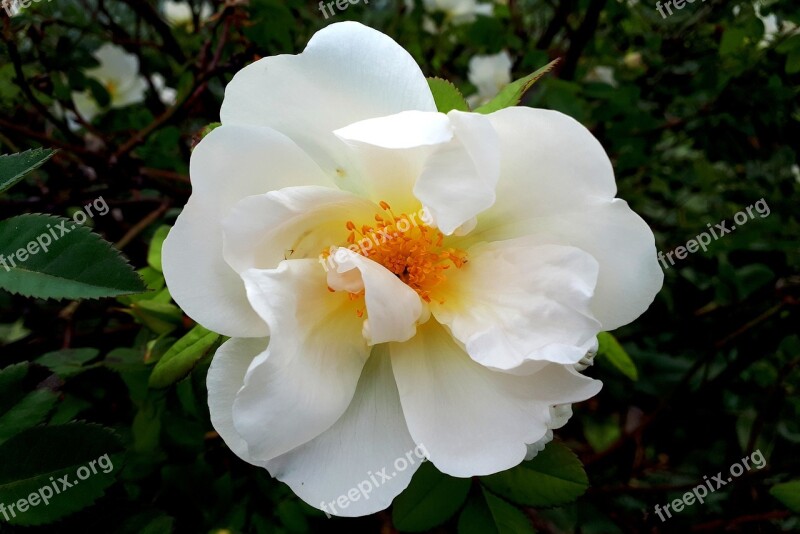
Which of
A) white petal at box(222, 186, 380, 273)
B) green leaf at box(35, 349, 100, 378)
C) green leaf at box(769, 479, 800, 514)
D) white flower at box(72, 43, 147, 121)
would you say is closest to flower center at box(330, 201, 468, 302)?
white petal at box(222, 186, 380, 273)

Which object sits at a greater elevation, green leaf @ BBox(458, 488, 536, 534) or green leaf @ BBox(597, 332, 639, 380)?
green leaf @ BBox(597, 332, 639, 380)

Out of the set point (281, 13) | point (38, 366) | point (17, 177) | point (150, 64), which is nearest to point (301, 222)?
point (17, 177)

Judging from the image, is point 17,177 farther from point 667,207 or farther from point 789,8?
point 667,207

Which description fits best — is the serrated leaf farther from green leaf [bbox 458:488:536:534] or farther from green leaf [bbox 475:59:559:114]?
green leaf [bbox 475:59:559:114]

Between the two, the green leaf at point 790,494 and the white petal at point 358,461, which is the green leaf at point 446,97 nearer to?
the white petal at point 358,461

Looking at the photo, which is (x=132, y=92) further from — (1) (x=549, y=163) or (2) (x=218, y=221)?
(1) (x=549, y=163)
